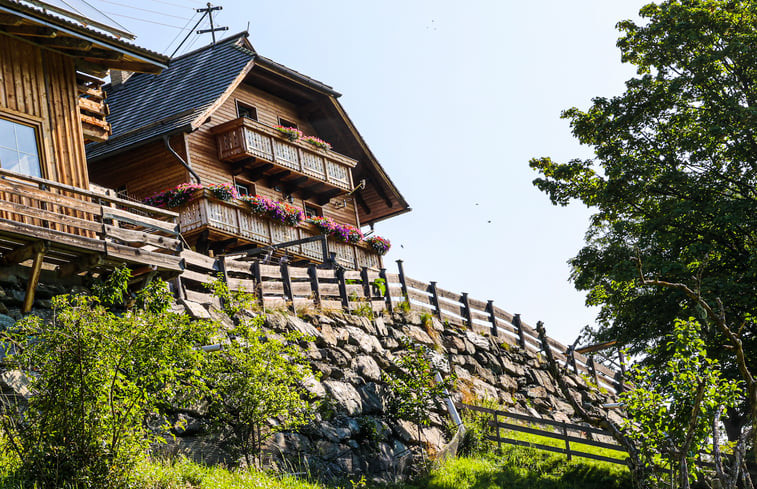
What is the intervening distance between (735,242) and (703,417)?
1001cm

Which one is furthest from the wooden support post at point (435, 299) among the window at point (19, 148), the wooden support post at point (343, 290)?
the window at point (19, 148)

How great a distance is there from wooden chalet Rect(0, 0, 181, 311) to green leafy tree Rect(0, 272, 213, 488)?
8.28 feet

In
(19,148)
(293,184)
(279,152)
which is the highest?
(279,152)

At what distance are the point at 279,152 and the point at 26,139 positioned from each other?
1242cm

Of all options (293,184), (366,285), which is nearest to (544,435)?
(366,285)

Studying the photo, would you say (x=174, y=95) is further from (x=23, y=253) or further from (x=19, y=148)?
(x=23, y=253)

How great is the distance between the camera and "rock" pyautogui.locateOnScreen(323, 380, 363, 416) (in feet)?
54.3

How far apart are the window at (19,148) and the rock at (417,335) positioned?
417 inches

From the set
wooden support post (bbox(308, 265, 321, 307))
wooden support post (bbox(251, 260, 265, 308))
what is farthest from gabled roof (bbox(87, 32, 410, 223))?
wooden support post (bbox(251, 260, 265, 308))

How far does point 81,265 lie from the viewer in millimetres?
13516

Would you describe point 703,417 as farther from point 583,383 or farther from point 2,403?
point 583,383

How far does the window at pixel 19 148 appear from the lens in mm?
13898

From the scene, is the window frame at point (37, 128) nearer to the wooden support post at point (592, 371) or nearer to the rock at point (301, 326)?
the rock at point (301, 326)

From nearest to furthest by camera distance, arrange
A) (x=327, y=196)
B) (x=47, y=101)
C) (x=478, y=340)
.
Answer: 1. (x=47, y=101)
2. (x=478, y=340)
3. (x=327, y=196)
